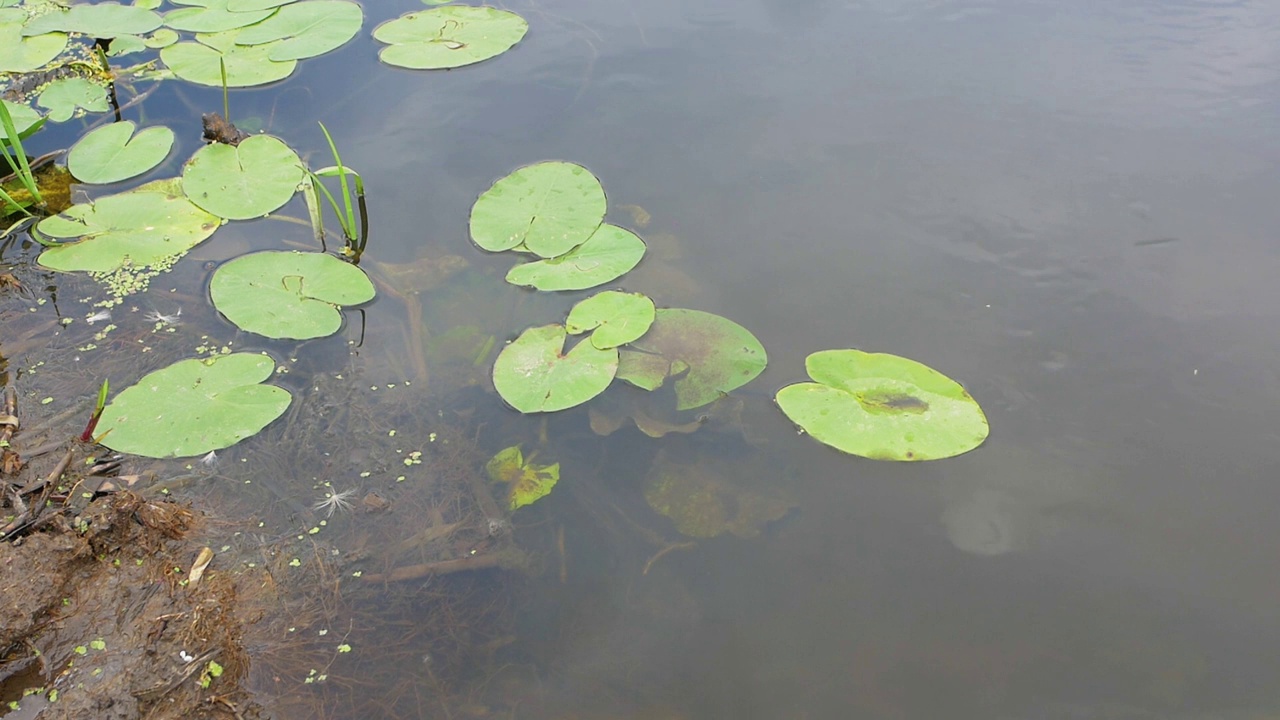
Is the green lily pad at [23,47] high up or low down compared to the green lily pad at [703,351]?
up

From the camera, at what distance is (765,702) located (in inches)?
82.2

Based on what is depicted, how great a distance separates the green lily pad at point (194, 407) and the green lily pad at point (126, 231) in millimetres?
733

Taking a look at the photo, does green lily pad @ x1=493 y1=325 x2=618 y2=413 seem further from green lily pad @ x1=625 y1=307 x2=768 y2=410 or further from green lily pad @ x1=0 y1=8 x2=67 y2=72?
green lily pad @ x1=0 y1=8 x2=67 y2=72

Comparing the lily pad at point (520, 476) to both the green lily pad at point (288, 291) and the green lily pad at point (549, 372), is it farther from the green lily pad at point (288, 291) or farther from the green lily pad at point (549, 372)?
the green lily pad at point (288, 291)

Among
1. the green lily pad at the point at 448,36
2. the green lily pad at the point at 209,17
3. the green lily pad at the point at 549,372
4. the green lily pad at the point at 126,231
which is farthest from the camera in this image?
the green lily pad at the point at 209,17

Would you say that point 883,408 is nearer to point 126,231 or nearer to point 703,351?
point 703,351

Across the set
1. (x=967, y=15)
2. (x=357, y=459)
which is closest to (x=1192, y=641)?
(x=357, y=459)

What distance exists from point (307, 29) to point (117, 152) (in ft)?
4.48

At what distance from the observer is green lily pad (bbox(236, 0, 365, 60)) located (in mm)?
4355

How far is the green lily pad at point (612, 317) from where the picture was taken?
289cm

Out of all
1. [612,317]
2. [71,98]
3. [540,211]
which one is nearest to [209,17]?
[71,98]

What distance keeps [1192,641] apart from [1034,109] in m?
2.69

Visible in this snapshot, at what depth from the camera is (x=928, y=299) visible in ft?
10.1

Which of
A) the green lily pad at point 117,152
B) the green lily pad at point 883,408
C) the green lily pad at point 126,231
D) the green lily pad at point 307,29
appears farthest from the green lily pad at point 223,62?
the green lily pad at point 883,408
